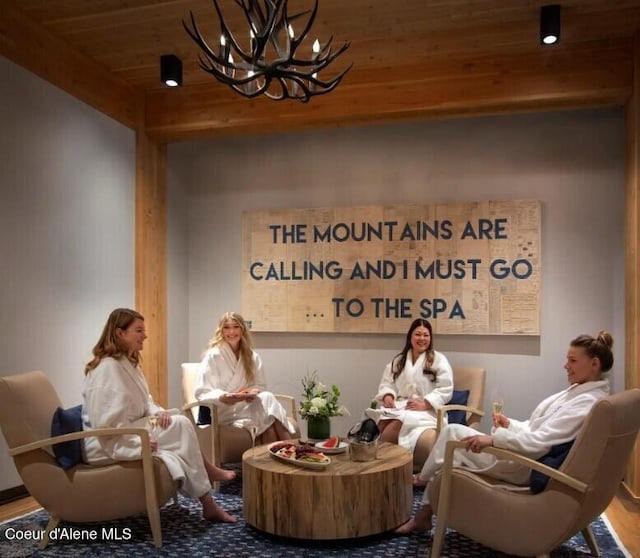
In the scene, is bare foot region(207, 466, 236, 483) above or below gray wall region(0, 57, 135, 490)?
below

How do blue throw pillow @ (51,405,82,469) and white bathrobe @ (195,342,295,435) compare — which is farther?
white bathrobe @ (195,342,295,435)

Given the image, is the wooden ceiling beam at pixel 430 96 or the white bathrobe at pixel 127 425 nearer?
the white bathrobe at pixel 127 425

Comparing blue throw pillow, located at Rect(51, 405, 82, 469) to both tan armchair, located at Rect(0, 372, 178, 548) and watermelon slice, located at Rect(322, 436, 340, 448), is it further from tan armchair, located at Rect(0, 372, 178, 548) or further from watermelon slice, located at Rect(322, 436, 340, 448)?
watermelon slice, located at Rect(322, 436, 340, 448)

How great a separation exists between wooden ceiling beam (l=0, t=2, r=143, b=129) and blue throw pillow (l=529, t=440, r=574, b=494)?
3.68 m

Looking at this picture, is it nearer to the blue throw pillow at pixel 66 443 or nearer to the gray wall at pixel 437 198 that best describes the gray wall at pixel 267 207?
the gray wall at pixel 437 198

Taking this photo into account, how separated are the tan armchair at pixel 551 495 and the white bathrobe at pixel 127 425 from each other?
4.24 ft

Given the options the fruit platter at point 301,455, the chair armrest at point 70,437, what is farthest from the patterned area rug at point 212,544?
the chair armrest at point 70,437

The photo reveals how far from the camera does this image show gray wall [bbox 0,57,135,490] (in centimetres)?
375

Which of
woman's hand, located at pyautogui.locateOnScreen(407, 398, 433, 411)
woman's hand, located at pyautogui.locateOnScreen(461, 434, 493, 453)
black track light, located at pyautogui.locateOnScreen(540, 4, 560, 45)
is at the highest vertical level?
black track light, located at pyautogui.locateOnScreen(540, 4, 560, 45)

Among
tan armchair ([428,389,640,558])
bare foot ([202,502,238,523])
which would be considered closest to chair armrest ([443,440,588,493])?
tan armchair ([428,389,640,558])

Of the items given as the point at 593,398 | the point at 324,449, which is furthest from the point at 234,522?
the point at 593,398

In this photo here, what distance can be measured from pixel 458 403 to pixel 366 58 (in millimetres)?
2527

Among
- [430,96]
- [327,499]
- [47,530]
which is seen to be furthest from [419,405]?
[47,530]

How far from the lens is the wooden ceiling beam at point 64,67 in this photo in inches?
147
